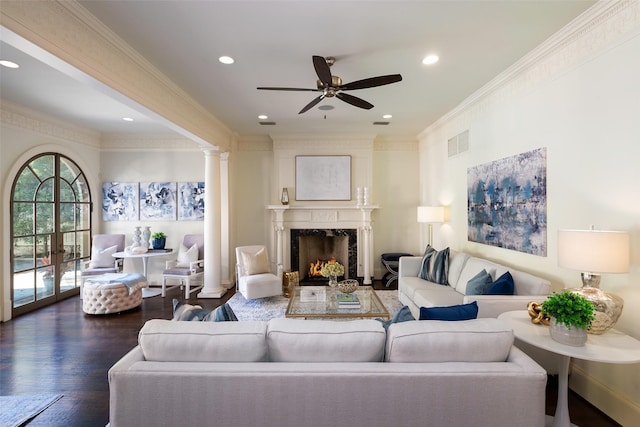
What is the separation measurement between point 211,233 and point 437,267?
3.69m

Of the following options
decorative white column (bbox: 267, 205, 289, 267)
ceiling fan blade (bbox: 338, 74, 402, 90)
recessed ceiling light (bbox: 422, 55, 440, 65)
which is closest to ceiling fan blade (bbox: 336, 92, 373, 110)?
ceiling fan blade (bbox: 338, 74, 402, 90)

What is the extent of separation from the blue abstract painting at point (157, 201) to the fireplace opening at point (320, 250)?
2.49m

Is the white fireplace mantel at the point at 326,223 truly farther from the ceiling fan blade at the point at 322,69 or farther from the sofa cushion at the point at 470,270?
the ceiling fan blade at the point at 322,69

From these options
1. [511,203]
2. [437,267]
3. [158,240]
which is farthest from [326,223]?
[511,203]

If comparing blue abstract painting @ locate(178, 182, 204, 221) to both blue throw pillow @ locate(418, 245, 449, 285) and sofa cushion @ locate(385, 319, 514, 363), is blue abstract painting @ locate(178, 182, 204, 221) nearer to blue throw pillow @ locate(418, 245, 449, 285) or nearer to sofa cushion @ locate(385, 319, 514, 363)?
blue throw pillow @ locate(418, 245, 449, 285)

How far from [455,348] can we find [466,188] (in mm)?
3437

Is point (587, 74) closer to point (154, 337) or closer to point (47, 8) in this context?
point (154, 337)

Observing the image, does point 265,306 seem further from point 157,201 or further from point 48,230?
point 48,230

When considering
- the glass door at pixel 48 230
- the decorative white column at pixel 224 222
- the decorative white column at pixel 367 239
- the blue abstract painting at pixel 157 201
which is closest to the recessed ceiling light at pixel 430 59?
the decorative white column at pixel 367 239

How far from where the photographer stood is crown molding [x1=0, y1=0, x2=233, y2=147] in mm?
1989

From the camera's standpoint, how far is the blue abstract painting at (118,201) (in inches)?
241

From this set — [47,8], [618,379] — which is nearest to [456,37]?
[618,379]

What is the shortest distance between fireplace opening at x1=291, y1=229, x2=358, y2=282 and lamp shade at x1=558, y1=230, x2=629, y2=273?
14.3ft

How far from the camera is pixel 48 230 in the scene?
5062 millimetres
